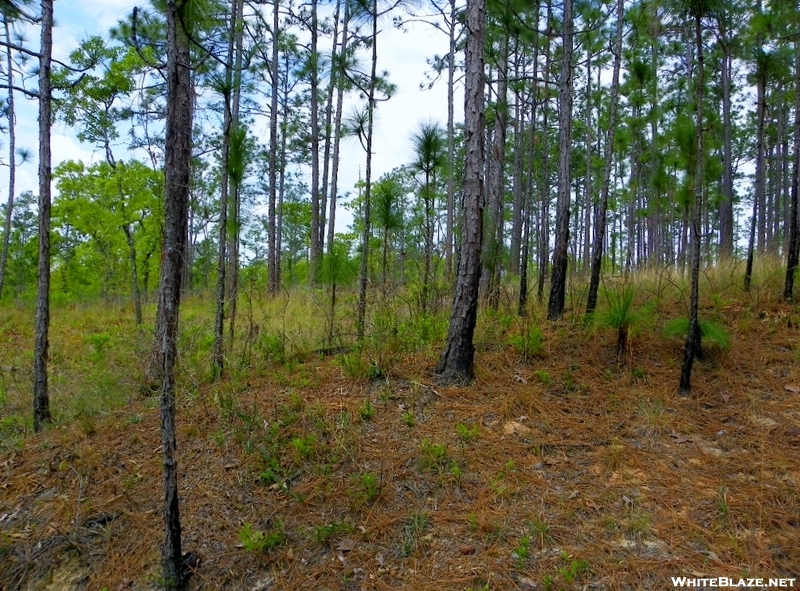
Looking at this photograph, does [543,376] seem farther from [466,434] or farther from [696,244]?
[696,244]

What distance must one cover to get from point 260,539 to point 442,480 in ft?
3.77

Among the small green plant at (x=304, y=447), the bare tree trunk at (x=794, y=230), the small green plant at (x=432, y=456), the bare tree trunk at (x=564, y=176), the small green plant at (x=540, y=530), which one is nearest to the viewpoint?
the small green plant at (x=540, y=530)

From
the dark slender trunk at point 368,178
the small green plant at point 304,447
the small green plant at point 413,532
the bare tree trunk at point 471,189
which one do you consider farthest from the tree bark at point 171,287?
the dark slender trunk at point 368,178

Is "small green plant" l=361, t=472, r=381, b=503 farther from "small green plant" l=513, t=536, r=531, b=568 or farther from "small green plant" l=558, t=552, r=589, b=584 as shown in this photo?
"small green plant" l=558, t=552, r=589, b=584

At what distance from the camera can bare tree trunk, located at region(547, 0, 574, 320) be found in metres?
5.12

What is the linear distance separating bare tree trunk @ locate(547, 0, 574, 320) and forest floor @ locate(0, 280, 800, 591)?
1174 mm

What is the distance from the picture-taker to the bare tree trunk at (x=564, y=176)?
5.12 meters

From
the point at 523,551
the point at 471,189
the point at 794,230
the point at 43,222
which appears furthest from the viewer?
the point at 794,230

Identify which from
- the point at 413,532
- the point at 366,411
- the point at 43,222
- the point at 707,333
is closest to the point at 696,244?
the point at 707,333

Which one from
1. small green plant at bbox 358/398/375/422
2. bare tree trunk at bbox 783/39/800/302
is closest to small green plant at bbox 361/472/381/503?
small green plant at bbox 358/398/375/422

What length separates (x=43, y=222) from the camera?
4348 millimetres

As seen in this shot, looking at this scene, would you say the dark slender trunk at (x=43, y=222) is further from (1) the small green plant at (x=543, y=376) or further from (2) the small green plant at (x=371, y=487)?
(1) the small green plant at (x=543, y=376)

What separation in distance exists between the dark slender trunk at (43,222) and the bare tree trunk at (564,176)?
5.44 meters

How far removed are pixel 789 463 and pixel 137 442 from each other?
15.4ft
